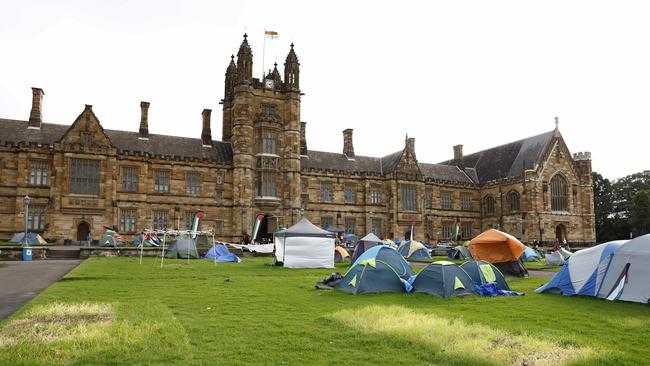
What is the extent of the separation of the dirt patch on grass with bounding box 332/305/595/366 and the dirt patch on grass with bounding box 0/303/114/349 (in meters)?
5.21

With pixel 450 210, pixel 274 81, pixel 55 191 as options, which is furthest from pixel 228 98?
pixel 450 210

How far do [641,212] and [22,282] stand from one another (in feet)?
218

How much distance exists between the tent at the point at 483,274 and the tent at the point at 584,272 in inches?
57.5

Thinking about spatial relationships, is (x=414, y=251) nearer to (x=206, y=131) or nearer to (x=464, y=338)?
(x=206, y=131)

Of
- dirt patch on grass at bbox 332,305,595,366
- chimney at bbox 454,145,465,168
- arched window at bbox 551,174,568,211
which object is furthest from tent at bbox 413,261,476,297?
chimney at bbox 454,145,465,168

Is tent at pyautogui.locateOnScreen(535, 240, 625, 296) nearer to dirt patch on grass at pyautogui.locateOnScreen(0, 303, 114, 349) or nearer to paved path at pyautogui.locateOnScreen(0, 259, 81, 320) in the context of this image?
dirt patch on grass at pyautogui.locateOnScreen(0, 303, 114, 349)

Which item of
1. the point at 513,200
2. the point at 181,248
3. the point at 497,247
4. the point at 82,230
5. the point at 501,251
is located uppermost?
the point at 513,200

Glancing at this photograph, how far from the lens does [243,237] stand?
44750 millimetres

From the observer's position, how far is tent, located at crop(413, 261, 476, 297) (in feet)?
50.8

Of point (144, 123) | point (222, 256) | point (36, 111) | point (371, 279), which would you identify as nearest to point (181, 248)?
point (222, 256)

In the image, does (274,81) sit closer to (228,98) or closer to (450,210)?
(228,98)

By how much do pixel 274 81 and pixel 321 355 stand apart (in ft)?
145

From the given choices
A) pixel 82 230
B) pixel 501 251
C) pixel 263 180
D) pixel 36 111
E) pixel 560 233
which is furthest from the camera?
pixel 560 233

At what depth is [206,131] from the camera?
48188 millimetres
